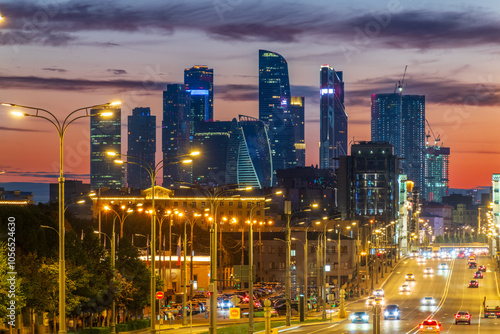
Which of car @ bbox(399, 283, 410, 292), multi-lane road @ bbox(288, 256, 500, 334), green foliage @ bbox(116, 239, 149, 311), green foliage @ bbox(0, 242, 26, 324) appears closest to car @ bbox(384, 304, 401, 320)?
multi-lane road @ bbox(288, 256, 500, 334)

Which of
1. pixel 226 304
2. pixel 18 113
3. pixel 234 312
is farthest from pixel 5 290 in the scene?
pixel 226 304

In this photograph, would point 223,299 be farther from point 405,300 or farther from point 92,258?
point 92,258

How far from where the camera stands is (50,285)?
6769 cm

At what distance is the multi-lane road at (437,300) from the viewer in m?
76.4

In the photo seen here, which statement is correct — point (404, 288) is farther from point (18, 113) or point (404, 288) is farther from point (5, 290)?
point (18, 113)

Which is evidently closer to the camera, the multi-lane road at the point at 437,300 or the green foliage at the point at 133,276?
the multi-lane road at the point at 437,300

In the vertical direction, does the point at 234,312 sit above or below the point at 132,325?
above

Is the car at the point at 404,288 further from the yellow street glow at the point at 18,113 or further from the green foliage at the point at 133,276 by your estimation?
the yellow street glow at the point at 18,113

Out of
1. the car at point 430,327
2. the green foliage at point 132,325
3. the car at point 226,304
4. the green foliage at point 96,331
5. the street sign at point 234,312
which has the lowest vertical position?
the car at point 226,304

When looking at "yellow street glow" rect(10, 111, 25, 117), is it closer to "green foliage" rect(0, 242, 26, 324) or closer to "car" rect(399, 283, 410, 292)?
"green foliage" rect(0, 242, 26, 324)

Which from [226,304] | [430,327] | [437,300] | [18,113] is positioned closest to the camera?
[18,113]

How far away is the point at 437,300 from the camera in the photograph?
12188 cm

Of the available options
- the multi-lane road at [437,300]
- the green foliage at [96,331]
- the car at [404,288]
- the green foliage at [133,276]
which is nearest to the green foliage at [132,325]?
the green foliage at [96,331]

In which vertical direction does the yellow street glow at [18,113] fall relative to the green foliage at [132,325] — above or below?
above
